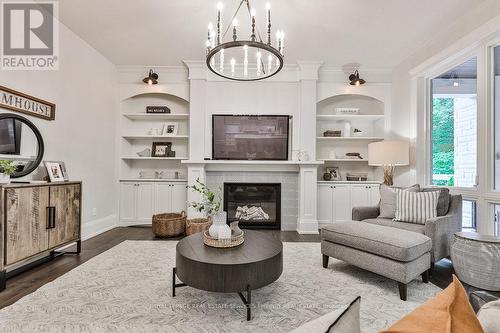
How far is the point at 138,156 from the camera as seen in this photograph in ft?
15.2

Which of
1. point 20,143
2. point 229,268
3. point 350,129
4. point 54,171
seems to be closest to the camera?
point 229,268

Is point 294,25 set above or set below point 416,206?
above

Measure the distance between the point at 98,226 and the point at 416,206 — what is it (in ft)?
14.2

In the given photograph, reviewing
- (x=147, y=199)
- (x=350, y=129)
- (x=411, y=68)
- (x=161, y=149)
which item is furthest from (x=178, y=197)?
(x=411, y=68)

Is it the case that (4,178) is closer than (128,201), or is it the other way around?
(4,178)

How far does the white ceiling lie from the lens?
2790 mm

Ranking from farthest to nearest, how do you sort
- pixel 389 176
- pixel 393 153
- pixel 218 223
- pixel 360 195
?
pixel 360 195 → pixel 389 176 → pixel 393 153 → pixel 218 223

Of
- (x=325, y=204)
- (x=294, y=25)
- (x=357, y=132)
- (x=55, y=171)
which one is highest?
(x=294, y=25)

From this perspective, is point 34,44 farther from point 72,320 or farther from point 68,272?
point 72,320

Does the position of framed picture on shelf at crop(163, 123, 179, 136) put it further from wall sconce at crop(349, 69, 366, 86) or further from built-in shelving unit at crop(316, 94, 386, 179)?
wall sconce at crop(349, 69, 366, 86)

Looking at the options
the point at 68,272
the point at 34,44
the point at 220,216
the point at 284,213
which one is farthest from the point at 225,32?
the point at 68,272

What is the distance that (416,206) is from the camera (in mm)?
2715

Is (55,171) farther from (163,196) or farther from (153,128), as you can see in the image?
(153,128)

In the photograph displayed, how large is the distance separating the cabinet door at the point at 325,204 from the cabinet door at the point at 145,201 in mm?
2933
